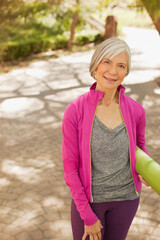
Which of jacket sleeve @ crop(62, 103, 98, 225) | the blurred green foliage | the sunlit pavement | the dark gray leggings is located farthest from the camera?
the blurred green foliage

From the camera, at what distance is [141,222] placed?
13.0ft

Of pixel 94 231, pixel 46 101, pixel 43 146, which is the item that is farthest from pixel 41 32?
pixel 94 231

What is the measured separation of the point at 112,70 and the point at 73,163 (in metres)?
0.57

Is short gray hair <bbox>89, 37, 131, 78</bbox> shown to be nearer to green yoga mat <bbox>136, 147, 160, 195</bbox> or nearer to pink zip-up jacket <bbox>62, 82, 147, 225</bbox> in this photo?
pink zip-up jacket <bbox>62, 82, 147, 225</bbox>

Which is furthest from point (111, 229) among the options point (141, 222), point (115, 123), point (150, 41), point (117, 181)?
point (150, 41)

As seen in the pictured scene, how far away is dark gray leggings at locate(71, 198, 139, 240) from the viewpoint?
6.69ft

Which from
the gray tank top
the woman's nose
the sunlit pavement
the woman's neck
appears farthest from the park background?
the gray tank top

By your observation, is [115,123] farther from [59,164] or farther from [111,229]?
[59,164]

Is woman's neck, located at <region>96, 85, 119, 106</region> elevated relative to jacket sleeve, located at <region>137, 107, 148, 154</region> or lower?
elevated

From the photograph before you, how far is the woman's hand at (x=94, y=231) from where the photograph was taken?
1944 millimetres

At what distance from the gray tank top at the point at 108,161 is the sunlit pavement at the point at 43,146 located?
1.90m

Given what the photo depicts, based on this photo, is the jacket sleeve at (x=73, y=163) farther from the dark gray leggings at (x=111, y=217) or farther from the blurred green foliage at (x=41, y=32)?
the blurred green foliage at (x=41, y=32)

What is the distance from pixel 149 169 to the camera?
6.14 feet

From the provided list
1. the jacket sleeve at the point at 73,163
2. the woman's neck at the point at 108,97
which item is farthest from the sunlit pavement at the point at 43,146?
the woman's neck at the point at 108,97
